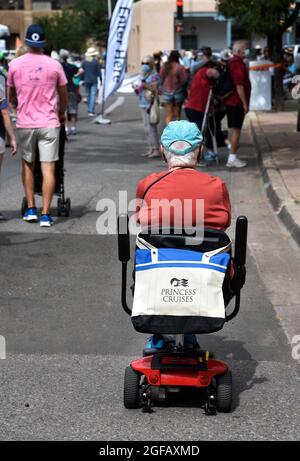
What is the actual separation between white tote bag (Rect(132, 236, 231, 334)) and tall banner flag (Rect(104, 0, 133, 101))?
18237 mm

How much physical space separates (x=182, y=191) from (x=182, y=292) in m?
0.56

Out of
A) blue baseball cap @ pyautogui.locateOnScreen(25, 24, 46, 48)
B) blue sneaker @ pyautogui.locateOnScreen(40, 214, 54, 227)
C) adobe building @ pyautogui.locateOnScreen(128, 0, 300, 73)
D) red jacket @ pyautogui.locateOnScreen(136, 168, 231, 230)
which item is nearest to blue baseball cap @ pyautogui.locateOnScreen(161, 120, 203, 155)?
red jacket @ pyautogui.locateOnScreen(136, 168, 231, 230)

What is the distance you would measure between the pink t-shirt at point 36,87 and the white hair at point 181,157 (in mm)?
4968

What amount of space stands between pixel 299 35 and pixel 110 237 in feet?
188

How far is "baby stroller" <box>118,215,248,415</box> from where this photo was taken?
4.78m

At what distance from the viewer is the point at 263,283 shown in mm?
7812

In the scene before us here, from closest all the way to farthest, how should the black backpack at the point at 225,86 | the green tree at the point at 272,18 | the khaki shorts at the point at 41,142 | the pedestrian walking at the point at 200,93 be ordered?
the khaki shorts at the point at 41,142 → the black backpack at the point at 225,86 → the pedestrian walking at the point at 200,93 → the green tree at the point at 272,18

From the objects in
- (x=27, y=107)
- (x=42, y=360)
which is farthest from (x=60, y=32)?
(x=42, y=360)

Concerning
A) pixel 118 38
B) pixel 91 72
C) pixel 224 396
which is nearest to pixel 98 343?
pixel 224 396

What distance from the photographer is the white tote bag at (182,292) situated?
4.75 metres

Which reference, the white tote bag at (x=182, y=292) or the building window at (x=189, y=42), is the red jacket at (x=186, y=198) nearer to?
the white tote bag at (x=182, y=292)

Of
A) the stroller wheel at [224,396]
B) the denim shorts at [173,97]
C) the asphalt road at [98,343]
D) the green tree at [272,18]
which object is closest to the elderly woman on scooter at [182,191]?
the stroller wheel at [224,396]

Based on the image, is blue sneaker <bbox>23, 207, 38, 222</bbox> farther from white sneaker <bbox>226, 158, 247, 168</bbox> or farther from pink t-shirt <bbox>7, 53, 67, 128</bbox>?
white sneaker <bbox>226, 158, 247, 168</bbox>

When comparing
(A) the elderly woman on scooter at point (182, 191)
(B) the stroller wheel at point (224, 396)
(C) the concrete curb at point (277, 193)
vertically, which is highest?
(A) the elderly woman on scooter at point (182, 191)
